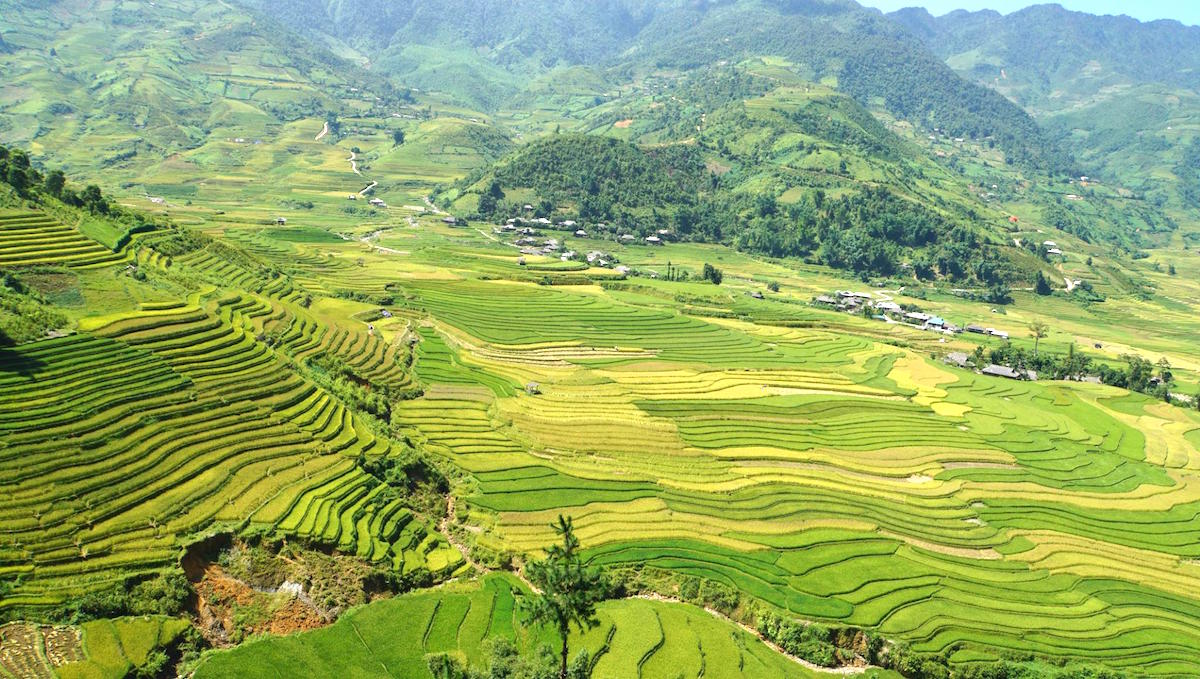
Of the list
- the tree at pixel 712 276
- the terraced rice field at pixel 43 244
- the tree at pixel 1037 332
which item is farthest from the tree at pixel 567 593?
the tree at pixel 712 276

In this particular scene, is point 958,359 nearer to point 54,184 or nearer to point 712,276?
point 712,276

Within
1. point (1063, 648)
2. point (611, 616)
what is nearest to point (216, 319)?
point (611, 616)

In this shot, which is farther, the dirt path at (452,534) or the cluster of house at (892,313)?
the cluster of house at (892,313)

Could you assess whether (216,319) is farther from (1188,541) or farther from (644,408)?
(1188,541)

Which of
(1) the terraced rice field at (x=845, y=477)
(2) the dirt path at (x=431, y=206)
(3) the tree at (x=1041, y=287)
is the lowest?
(1) the terraced rice field at (x=845, y=477)

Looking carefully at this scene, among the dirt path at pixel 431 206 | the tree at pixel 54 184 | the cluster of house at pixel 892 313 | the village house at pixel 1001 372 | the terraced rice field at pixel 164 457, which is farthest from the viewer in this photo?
the dirt path at pixel 431 206

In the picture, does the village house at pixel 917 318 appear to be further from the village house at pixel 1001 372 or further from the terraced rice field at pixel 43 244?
the terraced rice field at pixel 43 244
